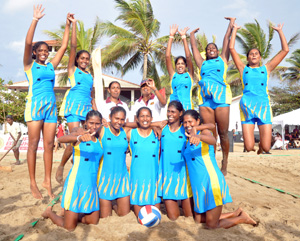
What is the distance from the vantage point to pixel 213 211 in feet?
10.9

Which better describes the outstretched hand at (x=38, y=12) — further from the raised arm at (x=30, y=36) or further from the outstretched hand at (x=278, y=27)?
the outstretched hand at (x=278, y=27)

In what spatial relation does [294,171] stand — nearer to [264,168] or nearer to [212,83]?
[264,168]

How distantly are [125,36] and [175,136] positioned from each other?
17206 millimetres

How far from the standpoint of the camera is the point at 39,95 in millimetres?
4191

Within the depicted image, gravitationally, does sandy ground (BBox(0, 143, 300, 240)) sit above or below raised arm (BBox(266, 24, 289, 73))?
below

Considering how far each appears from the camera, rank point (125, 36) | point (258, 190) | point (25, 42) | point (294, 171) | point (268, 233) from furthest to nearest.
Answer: point (125, 36) < point (294, 171) < point (258, 190) < point (25, 42) < point (268, 233)

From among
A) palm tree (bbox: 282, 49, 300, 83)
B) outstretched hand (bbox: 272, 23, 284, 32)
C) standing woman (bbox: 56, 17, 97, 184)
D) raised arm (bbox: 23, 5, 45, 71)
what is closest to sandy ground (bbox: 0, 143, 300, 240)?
standing woman (bbox: 56, 17, 97, 184)

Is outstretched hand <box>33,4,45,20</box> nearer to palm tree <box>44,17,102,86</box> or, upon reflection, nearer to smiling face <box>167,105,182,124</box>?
smiling face <box>167,105,182,124</box>

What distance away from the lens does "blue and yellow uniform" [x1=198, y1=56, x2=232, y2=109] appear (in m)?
4.57

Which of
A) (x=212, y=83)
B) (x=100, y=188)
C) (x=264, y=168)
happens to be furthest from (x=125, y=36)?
(x=100, y=188)

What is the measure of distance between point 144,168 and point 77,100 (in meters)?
1.74

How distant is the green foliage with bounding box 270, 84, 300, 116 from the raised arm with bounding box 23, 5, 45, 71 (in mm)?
29514

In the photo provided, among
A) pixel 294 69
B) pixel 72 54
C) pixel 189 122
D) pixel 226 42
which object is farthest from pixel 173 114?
pixel 294 69

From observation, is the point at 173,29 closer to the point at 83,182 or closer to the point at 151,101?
the point at 151,101
